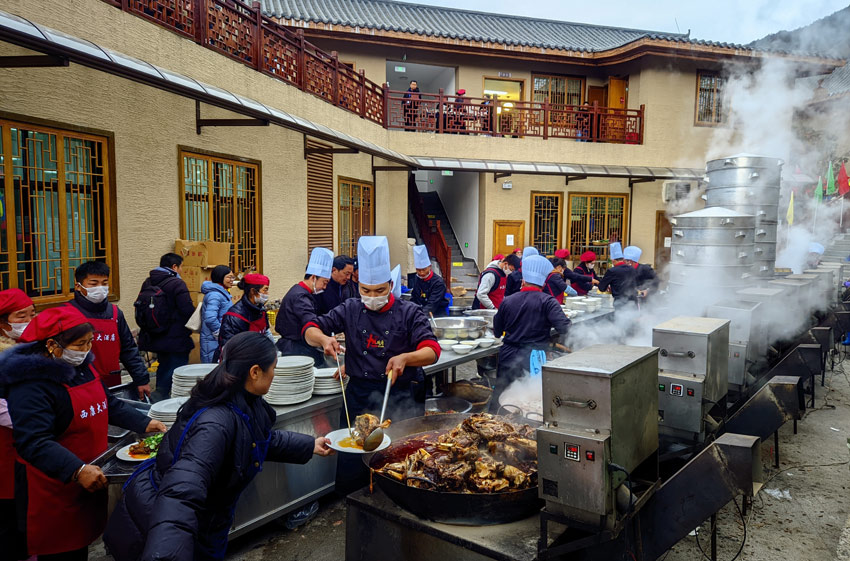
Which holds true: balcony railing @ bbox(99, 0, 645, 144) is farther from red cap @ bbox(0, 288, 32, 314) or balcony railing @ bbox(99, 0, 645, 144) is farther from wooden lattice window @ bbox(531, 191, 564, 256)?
red cap @ bbox(0, 288, 32, 314)

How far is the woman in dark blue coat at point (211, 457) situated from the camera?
2.20 meters

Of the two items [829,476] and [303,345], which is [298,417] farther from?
[829,476]

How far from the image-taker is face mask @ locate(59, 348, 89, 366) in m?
2.94

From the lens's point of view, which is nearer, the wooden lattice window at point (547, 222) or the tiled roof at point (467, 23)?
the wooden lattice window at point (547, 222)

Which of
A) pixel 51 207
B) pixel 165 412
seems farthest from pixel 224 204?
pixel 165 412

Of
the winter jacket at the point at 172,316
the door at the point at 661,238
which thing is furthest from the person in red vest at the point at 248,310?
the door at the point at 661,238

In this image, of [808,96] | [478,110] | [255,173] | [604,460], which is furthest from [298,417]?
[808,96]

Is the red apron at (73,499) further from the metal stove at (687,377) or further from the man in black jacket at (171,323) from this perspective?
the metal stove at (687,377)

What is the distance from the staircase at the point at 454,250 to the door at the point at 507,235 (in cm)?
101

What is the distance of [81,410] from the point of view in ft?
9.88

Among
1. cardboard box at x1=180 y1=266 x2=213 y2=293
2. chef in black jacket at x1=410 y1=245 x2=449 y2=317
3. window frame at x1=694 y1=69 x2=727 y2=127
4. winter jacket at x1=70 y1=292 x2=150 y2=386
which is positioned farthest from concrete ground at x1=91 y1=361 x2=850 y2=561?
window frame at x1=694 y1=69 x2=727 y2=127

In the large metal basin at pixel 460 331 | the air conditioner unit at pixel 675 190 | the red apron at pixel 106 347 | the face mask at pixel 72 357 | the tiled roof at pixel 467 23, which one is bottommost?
the large metal basin at pixel 460 331

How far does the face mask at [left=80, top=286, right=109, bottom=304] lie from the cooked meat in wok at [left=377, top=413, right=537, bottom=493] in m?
2.85

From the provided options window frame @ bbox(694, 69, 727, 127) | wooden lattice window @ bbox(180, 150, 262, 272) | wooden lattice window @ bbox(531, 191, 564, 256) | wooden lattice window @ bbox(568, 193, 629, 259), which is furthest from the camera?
window frame @ bbox(694, 69, 727, 127)
